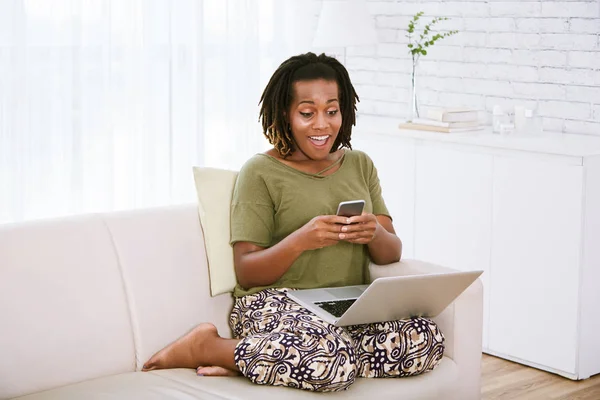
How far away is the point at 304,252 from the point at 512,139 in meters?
1.44

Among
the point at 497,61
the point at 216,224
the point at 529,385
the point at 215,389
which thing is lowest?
the point at 529,385

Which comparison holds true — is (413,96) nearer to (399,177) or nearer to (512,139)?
(399,177)

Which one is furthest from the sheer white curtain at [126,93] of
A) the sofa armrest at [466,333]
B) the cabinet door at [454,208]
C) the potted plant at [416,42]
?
the sofa armrest at [466,333]

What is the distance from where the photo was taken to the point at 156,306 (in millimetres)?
2473

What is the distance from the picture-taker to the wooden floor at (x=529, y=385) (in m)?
3.30

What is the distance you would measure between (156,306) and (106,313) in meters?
0.15

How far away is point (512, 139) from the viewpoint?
3688 millimetres

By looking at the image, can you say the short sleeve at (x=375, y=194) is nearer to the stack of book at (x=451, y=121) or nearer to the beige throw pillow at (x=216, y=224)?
the beige throw pillow at (x=216, y=224)

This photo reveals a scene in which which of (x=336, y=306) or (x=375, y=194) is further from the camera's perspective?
(x=375, y=194)

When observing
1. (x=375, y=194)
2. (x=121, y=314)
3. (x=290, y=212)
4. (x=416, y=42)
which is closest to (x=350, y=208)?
(x=290, y=212)

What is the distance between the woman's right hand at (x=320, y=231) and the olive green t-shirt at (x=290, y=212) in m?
0.13

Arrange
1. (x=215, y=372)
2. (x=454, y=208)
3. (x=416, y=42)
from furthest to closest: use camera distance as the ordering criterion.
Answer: (x=416, y=42)
(x=454, y=208)
(x=215, y=372)

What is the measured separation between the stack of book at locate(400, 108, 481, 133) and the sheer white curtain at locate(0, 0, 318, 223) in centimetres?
98

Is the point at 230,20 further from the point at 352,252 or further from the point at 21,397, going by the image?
the point at 21,397
